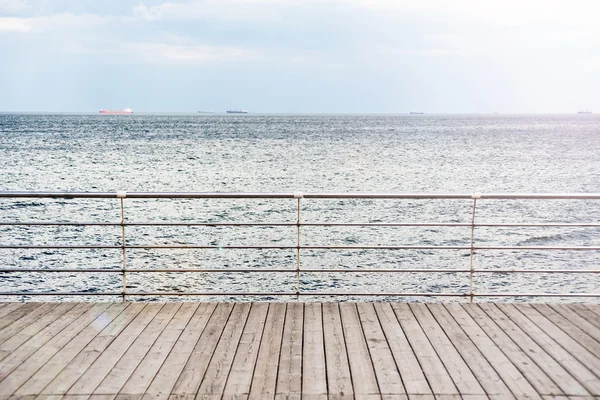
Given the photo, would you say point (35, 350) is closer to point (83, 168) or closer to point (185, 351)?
point (185, 351)

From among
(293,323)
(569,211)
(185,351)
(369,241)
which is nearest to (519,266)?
(369,241)

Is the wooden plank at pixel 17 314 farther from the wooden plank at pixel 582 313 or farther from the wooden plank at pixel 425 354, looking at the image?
the wooden plank at pixel 582 313

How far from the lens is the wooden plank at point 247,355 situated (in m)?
3.02

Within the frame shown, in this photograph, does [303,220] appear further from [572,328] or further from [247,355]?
[247,355]

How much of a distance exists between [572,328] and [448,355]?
3.98 feet

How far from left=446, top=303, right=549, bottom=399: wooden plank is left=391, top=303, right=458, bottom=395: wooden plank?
1.09ft

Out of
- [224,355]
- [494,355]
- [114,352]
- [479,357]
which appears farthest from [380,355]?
[114,352]

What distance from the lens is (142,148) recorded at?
56844 millimetres

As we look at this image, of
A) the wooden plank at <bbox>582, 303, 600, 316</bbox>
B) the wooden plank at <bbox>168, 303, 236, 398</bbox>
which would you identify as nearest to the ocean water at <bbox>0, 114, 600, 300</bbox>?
the wooden plank at <bbox>168, 303, 236, 398</bbox>

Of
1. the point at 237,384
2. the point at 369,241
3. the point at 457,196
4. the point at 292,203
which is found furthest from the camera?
the point at 292,203

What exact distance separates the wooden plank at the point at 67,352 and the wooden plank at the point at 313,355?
1526 mm

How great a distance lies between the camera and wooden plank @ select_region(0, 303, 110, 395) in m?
3.08

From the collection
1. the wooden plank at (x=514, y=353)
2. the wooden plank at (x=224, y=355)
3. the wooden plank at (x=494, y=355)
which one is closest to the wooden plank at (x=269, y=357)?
the wooden plank at (x=224, y=355)

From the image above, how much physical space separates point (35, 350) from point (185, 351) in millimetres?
1025
